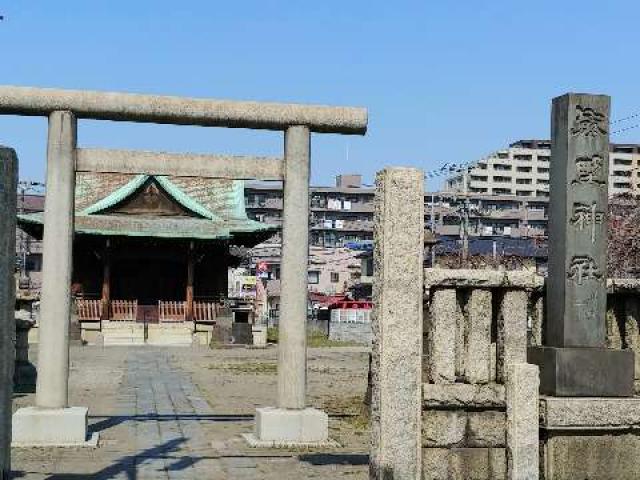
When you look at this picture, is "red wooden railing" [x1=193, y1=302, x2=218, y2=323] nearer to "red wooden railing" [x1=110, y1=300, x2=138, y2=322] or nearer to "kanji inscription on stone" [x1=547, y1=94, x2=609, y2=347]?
"red wooden railing" [x1=110, y1=300, x2=138, y2=322]

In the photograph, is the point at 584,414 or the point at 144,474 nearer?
the point at 584,414

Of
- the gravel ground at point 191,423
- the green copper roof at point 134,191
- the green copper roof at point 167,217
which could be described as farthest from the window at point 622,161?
the gravel ground at point 191,423

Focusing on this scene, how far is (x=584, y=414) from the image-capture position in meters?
7.66

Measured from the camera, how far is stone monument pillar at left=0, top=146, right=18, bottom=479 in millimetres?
6074

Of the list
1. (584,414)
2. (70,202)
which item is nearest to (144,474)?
(70,202)

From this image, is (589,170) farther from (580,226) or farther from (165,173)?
(165,173)

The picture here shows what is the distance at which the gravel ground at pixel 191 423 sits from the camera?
9.85 meters

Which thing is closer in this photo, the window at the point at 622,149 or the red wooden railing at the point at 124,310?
the red wooden railing at the point at 124,310

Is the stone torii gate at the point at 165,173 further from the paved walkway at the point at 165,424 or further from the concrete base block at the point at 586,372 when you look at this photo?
the concrete base block at the point at 586,372

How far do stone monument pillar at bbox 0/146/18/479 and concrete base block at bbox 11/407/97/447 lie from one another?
5046 millimetres

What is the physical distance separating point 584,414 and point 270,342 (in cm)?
3406

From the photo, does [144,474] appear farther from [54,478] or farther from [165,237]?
[165,237]

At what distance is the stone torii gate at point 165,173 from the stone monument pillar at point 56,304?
13 mm

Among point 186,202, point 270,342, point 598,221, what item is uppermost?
point 186,202
